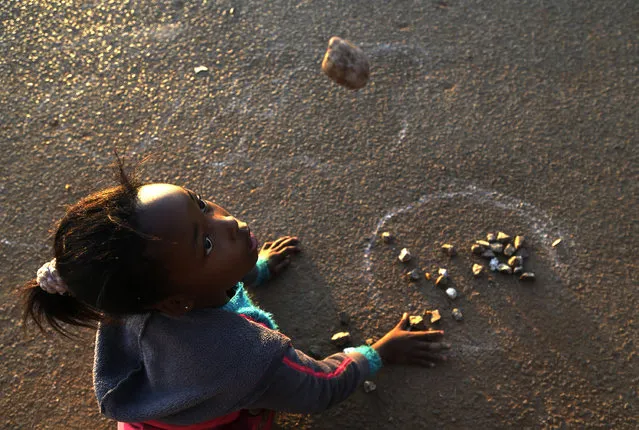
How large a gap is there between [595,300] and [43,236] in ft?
6.91

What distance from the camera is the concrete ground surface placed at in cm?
201

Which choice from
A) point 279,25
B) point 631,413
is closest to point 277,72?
point 279,25

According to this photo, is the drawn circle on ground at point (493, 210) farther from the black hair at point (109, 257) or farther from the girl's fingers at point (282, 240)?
the black hair at point (109, 257)

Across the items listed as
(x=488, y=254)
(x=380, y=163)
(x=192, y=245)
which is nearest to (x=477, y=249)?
(x=488, y=254)

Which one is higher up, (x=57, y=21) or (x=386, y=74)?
(x=386, y=74)

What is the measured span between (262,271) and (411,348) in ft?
1.94

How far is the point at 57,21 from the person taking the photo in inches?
128

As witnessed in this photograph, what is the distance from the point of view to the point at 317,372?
1753mm

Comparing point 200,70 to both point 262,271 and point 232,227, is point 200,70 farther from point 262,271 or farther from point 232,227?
point 232,227

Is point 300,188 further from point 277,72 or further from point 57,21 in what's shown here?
point 57,21

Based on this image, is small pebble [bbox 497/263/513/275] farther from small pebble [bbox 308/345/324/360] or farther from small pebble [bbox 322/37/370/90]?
small pebble [bbox 322/37/370/90]

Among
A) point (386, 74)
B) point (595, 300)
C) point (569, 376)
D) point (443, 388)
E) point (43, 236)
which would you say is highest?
point (386, 74)

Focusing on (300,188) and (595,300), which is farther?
(300,188)

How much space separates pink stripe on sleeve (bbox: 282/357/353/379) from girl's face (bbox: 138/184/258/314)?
0.26 metres
